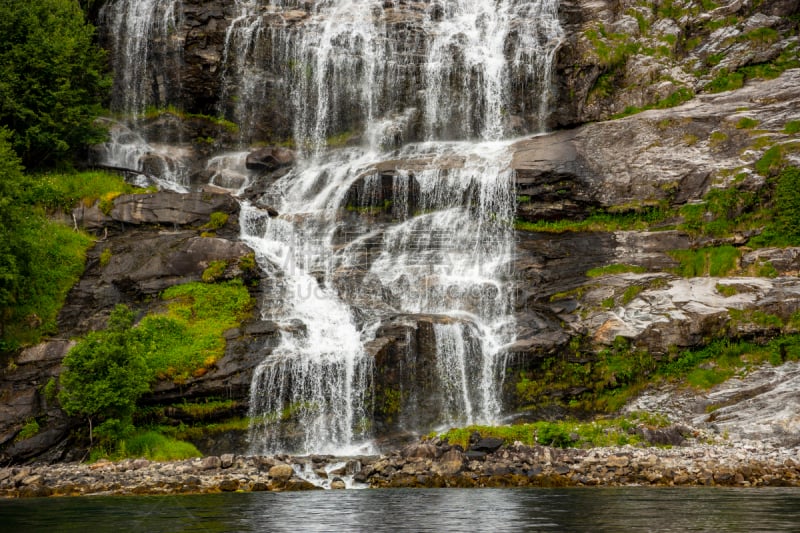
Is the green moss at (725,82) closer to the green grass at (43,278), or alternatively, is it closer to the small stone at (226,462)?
the small stone at (226,462)

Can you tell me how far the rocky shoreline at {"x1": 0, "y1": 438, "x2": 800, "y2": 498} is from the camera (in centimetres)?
2052

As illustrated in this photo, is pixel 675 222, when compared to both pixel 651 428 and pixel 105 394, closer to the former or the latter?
pixel 651 428

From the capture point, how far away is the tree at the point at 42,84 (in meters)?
35.7

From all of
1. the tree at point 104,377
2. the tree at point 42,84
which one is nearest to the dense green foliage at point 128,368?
the tree at point 104,377

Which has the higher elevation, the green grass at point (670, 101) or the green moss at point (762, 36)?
the green moss at point (762, 36)

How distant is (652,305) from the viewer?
29.1 m

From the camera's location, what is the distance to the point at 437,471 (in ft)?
71.2

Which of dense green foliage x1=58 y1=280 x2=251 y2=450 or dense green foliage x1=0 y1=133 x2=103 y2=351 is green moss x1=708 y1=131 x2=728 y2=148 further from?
dense green foliage x1=0 y1=133 x2=103 y2=351

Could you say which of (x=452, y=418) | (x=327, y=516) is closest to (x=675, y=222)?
(x=452, y=418)

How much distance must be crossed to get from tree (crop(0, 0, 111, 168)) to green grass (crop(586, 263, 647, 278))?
25.5 metres

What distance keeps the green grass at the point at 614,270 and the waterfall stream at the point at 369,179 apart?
3.69 metres

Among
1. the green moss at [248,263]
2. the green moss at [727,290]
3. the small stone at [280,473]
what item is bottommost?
the small stone at [280,473]

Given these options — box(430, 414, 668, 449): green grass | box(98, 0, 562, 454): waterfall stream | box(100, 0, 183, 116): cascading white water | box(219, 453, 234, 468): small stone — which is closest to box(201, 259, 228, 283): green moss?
box(98, 0, 562, 454): waterfall stream

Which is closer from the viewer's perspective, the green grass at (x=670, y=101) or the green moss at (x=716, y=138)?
the green moss at (x=716, y=138)
